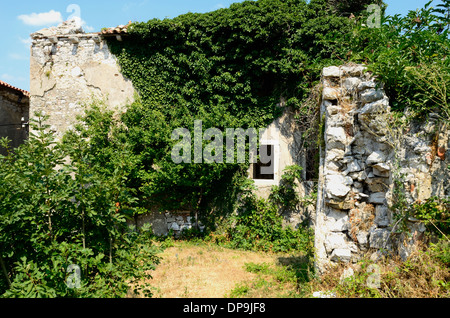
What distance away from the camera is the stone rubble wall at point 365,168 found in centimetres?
438

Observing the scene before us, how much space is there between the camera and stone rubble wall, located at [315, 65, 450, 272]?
14.4ft

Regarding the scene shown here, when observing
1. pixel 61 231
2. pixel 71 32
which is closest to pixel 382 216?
pixel 61 231

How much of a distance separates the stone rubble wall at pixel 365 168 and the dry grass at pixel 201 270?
2206 millimetres

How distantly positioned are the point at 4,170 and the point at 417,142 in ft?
17.7

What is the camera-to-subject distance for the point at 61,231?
11.0 feet

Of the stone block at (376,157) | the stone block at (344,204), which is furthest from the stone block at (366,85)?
the stone block at (344,204)

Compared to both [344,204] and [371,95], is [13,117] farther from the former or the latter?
[371,95]

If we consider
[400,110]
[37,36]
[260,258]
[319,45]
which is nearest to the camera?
[400,110]

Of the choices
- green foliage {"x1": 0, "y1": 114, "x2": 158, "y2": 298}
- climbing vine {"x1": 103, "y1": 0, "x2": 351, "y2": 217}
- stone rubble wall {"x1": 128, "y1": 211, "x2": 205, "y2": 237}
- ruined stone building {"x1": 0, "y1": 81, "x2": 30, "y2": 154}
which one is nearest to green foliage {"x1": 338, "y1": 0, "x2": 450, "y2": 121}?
climbing vine {"x1": 103, "y1": 0, "x2": 351, "y2": 217}

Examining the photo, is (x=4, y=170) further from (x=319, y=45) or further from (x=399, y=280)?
(x=319, y=45)

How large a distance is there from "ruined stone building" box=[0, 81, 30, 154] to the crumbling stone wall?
10.1 feet

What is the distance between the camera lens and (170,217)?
9.97 meters

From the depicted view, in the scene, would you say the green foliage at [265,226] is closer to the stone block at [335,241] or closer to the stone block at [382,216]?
the stone block at [335,241]
